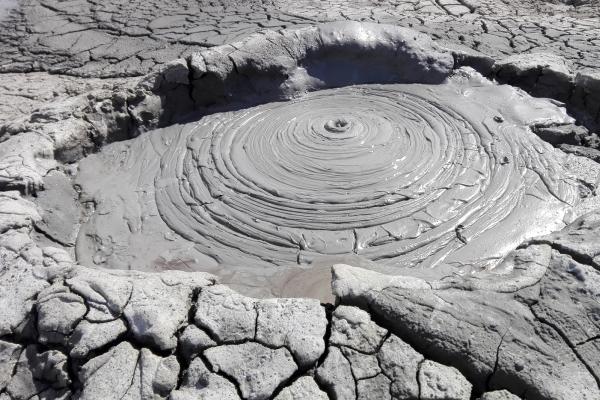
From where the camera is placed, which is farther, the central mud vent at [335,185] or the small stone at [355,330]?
the central mud vent at [335,185]

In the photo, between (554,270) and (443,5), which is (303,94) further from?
→ (443,5)

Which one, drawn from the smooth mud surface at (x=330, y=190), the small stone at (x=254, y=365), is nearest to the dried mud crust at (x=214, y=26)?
the smooth mud surface at (x=330, y=190)

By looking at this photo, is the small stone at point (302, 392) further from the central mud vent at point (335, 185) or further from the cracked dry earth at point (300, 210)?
the central mud vent at point (335, 185)

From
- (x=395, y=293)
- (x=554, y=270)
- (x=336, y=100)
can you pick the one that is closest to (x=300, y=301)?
(x=395, y=293)

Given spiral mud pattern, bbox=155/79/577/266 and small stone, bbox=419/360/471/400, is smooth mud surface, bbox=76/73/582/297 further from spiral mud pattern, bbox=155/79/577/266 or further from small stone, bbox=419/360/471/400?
small stone, bbox=419/360/471/400

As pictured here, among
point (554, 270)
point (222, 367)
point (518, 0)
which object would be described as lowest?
point (222, 367)

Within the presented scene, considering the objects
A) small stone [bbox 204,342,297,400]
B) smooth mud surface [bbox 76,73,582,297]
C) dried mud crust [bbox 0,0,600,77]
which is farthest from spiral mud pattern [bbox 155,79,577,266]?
dried mud crust [bbox 0,0,600,77]

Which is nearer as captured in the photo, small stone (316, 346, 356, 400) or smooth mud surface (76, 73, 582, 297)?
small stone (316, 346, 356, 400)
